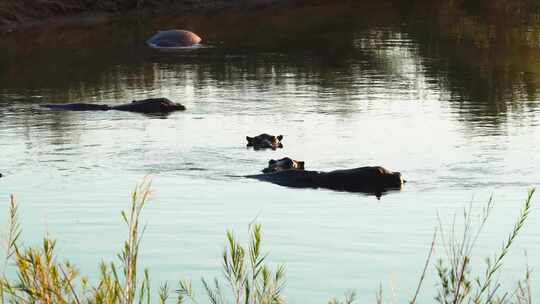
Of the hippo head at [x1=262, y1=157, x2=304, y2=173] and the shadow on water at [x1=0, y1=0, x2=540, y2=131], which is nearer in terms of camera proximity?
the hippo head at [x1=262, y1=157, x2=304, y2=173]

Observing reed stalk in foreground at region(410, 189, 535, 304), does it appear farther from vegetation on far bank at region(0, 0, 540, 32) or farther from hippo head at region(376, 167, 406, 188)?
vegetation on far bank at region(0, 0, 540, 32)

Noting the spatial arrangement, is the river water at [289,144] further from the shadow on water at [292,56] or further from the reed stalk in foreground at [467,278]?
the reed stalk in foreground at [467,278]

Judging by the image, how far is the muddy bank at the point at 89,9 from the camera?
51.4 meters

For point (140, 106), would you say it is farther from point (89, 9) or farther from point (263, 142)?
point (89, 9)

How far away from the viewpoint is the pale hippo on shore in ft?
62.4

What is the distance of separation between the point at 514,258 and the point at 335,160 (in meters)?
6.65

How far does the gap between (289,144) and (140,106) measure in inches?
243

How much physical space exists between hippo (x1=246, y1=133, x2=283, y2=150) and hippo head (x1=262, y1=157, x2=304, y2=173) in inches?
97.4

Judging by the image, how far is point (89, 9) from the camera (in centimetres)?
5644

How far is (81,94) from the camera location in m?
32.2

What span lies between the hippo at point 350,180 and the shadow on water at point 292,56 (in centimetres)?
719

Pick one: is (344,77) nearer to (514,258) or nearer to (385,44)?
(385,44)

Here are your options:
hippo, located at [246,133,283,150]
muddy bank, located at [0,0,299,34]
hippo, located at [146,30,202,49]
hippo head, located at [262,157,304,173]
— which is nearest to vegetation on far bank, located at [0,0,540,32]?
muddy bank, located at [0,0,299,34]

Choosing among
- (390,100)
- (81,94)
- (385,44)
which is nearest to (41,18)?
(385,44)
